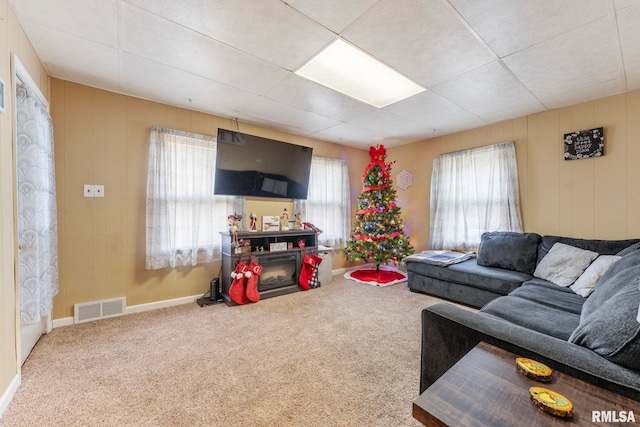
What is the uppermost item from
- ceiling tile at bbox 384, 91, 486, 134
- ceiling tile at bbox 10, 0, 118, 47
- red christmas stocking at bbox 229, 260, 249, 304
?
ceiling tile at bbox 384, 91, 486, 134

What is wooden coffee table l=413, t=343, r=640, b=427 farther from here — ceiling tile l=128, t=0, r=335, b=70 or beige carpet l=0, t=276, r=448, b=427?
ceiling tile l=128, t=0, r=335, b=70

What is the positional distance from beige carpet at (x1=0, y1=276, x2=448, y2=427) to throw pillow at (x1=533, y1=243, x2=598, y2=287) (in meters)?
1.36

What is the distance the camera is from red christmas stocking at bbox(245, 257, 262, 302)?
3230 mm

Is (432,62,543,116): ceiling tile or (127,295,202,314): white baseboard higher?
(432,62,543,116): ceiling tile

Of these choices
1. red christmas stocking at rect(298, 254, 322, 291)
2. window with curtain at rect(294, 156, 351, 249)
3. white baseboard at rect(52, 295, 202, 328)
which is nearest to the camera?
white baseboard at rect(52, 295, 202, 328)

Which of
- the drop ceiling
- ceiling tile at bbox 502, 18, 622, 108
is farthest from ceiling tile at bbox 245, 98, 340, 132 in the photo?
ceiling tile at bbox 502, 18, 622, 108

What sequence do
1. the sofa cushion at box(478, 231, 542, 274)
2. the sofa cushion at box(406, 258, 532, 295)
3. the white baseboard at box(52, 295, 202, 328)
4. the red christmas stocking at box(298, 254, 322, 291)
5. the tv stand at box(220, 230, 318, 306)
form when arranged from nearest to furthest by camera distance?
the white baseboard at box(52, 295, 202, 328) < the sofa cushion at box(406, 258, 532, 295) < the sofa cushion at box(478, 231, 542, 274) < the tv stand at box(220, 230, 318, 306) < the red christmas stocking at box(298, 254, 322, 291)

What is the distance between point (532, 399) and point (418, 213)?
4.15m

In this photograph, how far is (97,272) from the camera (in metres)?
2.77

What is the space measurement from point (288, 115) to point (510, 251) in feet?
10.7

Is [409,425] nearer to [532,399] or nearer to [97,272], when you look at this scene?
[532,399]

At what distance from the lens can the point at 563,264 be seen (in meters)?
2.66

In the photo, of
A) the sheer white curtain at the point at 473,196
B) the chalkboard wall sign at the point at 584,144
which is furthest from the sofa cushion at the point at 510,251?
the chalkboard wall sign at the point at 584,144

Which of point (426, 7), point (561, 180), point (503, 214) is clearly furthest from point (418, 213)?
point (426, 7)
